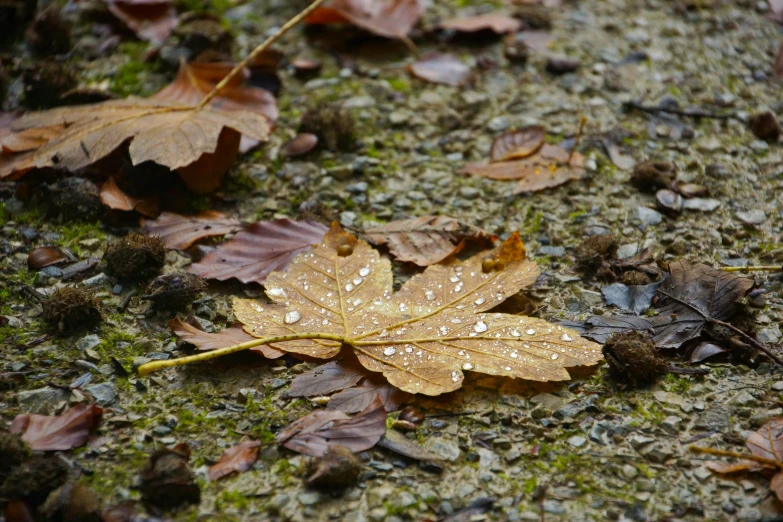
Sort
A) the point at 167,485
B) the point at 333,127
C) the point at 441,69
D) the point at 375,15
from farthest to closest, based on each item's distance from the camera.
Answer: the point at 375,15 < the point at 441,69 < the point at 333,127 < the point at 167,485

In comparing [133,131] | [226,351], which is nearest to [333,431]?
[226,351]

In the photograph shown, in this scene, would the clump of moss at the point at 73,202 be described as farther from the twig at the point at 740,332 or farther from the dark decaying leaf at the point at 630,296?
the twig at the point at 740,332

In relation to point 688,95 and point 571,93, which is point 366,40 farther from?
Result: point 688,95

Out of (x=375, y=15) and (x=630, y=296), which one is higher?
(x=375, y=15)

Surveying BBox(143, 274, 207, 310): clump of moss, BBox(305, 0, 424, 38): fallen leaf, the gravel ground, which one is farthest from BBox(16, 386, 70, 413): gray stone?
BBox(305, 0, 424, 38): fallen leaf

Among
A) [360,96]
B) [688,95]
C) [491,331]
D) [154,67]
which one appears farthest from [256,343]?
[688,95]

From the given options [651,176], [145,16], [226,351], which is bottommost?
[226,351]

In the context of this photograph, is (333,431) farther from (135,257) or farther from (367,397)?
(135,257)

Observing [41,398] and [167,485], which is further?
[41,398]

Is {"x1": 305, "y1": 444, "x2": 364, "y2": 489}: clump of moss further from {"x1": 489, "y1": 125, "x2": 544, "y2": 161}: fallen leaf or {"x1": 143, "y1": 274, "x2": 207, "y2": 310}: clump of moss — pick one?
{"x1": 489, "y1": 125, "x2": 544, "y2": 161}: fallen leaf
